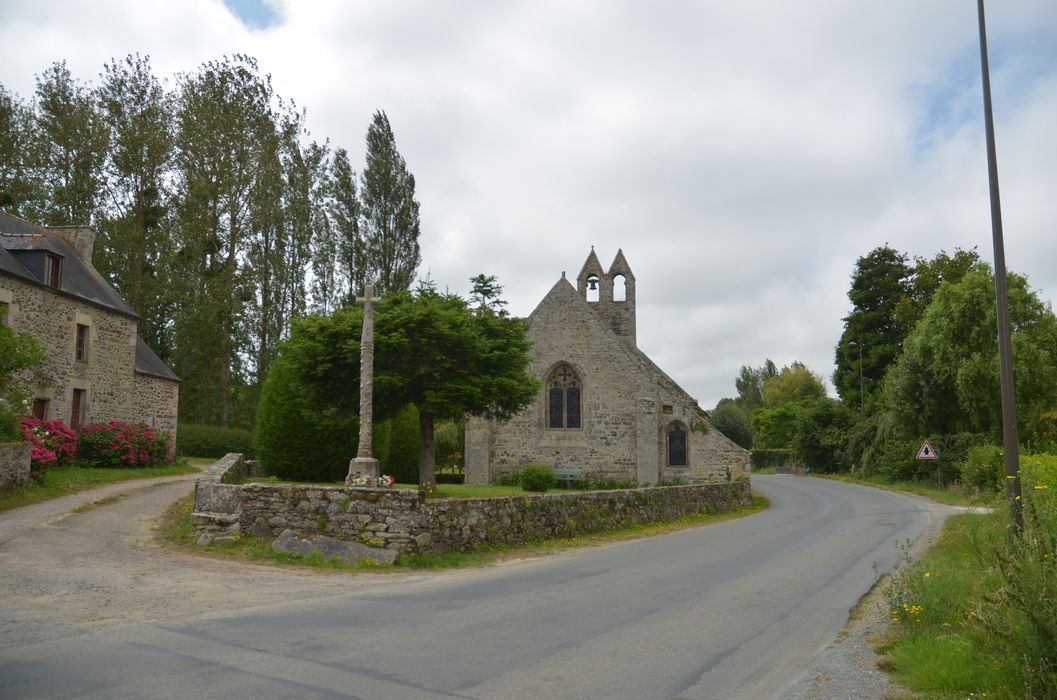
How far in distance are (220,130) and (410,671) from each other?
31.8 meters

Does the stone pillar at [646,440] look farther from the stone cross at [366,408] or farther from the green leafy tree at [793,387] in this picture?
the green leafy tree at [793,387]

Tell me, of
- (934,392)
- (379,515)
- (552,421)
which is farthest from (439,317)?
(934,392)

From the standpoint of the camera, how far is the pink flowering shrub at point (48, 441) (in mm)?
18281

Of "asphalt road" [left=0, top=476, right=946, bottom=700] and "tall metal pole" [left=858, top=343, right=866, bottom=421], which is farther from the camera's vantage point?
"tall metal pole" [left=858, top=343, right=866, bottom=421]

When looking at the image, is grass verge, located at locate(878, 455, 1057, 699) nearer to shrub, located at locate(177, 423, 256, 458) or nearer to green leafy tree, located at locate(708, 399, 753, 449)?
shrub, located at locate(177, 423, 256, 458)

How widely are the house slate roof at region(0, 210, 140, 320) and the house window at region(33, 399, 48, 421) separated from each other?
3.39m

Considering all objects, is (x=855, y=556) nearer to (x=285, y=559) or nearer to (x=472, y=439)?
(x=285, y=559)

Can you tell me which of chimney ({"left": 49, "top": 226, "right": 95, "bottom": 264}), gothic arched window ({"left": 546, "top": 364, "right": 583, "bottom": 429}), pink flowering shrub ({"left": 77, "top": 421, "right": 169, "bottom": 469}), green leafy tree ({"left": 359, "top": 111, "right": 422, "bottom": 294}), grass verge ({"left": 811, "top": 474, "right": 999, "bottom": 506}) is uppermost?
green leafy tree ({"left": 359, "top": 111, "right": 422, "bottom": 294})

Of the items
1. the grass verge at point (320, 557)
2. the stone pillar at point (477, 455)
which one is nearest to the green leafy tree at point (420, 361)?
the grass verge at point (320, 557)

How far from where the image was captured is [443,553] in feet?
41.3

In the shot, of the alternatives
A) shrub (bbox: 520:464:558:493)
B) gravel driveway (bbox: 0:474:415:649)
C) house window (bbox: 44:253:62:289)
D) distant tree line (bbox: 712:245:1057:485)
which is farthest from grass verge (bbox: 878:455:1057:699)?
house window (bbox: 44:253:62:289)

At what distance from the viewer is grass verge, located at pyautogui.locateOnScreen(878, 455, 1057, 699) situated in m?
4.70

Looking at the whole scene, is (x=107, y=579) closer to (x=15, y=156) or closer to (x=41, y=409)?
(x=41, y=409)

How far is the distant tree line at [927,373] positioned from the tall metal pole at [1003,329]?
510 inches
